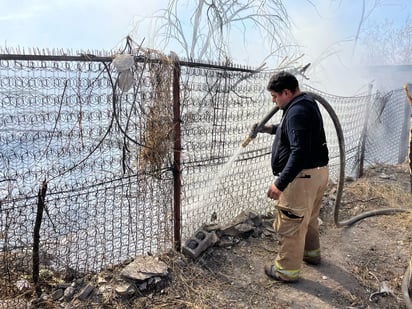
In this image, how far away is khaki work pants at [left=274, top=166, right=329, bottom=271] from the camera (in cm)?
303

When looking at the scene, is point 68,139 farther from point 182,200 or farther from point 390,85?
point 390,85

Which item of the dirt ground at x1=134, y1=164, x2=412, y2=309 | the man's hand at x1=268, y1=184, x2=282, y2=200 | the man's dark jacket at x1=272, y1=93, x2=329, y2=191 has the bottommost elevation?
the dirt ground at x1=134, y1=164, x2=412, y2=309

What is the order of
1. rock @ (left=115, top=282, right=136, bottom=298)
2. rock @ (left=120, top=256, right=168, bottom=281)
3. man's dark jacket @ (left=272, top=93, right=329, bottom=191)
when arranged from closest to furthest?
man's dark jacket @ (left=272, top=93, right=329, bottom=191) < rock @ (left=115, top=282, right=136, bottom=298) < rock @ (left=120, top=256, right=168, bottom=281)

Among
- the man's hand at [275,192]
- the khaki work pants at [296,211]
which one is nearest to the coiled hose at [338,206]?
the khaki work pants at [296,211]

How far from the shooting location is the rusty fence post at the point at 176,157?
319 cm

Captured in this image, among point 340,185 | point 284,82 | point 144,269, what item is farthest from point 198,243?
point 340,185

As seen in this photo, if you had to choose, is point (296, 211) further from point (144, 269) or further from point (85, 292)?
point (85, 292)

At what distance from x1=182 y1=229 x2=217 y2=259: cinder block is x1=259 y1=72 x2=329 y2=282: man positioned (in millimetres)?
736

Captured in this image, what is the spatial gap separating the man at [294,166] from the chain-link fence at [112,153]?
89cm

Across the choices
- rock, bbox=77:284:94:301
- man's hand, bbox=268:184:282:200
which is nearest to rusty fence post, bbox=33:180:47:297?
rock, bbox=77:284:94:301

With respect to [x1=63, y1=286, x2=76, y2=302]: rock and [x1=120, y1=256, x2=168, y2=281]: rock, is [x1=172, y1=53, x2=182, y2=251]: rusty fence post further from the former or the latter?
[x1=63, y1=286, x2=76, y2=302]: rock

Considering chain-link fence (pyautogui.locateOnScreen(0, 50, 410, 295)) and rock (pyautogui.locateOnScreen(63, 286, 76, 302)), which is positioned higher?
chain-link fence (pyautogui.locateOnScreen(0, 50, 410, 295))

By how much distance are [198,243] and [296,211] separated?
1.13 metres

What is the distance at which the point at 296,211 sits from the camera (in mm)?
3031
